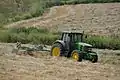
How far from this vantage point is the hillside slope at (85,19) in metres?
43.1

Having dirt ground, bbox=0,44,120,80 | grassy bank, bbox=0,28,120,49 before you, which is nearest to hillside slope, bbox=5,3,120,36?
grassy bank, bbox=0,28,120,49

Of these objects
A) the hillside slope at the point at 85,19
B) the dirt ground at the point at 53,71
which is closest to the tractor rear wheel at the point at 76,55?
the dirt ground at the point at 53,71

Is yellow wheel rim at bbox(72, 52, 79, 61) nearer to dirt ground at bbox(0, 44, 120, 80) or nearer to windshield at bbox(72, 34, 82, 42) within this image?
windshield at bbox(72, 34, 82, 42)

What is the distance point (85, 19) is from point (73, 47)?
25584 millimetres

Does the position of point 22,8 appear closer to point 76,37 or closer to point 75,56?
point 76,37

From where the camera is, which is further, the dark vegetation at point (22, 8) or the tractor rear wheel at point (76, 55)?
the dark vegetation at point (22, 8)

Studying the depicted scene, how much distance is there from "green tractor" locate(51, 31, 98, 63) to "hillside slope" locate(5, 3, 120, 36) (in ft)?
63.0

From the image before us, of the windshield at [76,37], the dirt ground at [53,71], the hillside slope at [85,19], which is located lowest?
the dirt ground at [53,71]

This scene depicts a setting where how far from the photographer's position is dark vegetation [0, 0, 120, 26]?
5259cm

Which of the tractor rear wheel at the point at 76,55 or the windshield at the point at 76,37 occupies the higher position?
the windshield at the point at 76,37

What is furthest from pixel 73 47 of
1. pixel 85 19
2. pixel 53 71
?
pixel 85 19

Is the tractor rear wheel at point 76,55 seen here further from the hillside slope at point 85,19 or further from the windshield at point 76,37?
the hillside slope at point 85,19

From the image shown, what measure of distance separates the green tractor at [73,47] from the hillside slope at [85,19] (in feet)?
63.0

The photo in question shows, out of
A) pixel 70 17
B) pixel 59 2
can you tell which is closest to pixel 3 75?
pixel 70 17
